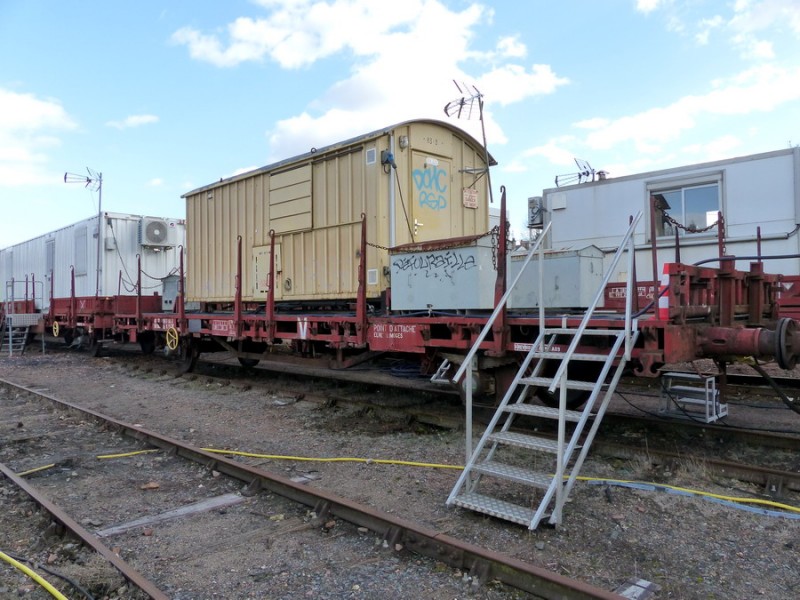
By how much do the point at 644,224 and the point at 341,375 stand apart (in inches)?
313

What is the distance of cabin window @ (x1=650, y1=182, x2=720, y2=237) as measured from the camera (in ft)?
44.8

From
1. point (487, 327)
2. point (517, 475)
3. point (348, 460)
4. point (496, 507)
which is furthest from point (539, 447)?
point (348, 460)

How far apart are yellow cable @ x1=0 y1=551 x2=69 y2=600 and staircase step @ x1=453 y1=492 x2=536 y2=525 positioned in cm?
258

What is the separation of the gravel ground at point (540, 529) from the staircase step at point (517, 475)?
321 mm

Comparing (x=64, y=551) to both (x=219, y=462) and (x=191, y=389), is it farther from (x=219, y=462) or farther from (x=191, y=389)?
(x=191, y=389)

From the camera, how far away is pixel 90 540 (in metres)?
3.98

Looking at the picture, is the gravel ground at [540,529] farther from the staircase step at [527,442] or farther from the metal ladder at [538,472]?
the staircase step at [527,442]

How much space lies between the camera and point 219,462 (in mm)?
5656

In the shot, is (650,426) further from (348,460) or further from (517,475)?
(348,460)

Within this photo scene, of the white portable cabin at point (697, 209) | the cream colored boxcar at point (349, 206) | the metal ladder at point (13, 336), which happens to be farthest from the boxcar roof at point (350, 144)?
the metal ladder at point (13, 336)

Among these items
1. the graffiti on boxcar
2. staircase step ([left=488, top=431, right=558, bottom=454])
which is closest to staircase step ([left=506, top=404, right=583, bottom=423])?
staircase step ([left=488, top=431, right=558, bottom=454])

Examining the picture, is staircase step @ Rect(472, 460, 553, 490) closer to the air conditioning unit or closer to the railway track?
the railway track

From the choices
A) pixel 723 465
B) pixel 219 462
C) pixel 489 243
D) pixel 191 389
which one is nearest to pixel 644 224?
pixel 489 243

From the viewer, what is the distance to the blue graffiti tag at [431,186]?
8547mm
